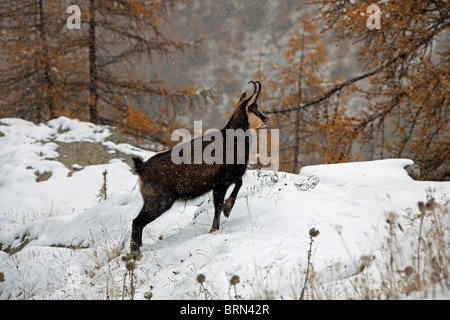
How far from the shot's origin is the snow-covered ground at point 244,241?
300 cm

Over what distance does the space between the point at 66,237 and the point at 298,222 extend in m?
4.09

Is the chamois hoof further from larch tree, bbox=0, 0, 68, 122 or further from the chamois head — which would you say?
larch tree, bbox=0, 0, 68, 122

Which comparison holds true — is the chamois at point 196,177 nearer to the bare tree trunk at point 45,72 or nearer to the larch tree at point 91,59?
the larch tree at point 91,59

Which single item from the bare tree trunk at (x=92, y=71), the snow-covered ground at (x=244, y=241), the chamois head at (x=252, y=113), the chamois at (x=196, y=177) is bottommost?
the snow-covered ground at (x=244, y=241)

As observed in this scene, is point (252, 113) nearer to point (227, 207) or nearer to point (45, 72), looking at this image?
point (227, 207)

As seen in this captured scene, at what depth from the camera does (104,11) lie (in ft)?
45.5

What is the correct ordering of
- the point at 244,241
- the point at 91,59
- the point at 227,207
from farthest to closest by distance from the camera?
the point at 91,59, the point at 227,207, the point at 244,241

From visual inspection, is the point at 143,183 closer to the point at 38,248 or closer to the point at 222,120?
the point at 38,248

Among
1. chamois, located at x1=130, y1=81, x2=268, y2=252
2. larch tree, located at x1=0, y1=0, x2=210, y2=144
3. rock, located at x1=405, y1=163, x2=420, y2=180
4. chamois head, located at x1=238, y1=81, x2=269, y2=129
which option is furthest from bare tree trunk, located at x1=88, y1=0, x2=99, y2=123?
rock, located at x1=405, y1=163, x2=420, y2=180

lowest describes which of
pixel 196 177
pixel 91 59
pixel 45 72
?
pixel 196 177

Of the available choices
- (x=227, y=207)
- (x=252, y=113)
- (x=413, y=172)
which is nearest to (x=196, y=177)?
(x=227, y=207)

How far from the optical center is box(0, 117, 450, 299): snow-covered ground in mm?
3004

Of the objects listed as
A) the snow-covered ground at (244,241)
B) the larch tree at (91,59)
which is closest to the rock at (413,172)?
the snow-covered ground at (244,241)

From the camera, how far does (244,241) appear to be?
12.1 ft
